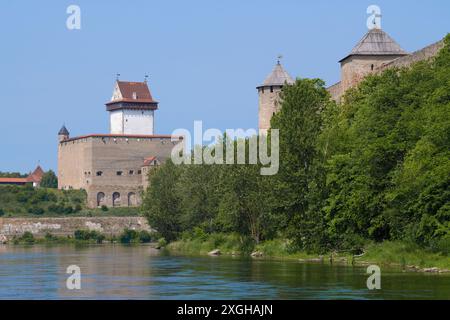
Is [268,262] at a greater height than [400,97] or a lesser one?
lesser

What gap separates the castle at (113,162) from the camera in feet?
329

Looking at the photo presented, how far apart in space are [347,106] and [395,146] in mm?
9980

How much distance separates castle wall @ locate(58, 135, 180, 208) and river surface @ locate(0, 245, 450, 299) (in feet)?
210

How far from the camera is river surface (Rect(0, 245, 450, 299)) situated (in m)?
23.5

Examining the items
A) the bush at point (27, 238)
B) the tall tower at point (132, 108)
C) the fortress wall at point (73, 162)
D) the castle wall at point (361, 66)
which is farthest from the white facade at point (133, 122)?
the castle wall at point (361, 66)

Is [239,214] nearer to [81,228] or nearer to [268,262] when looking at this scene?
[268,262]

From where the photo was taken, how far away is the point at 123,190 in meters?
101

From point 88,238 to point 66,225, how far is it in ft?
9.15

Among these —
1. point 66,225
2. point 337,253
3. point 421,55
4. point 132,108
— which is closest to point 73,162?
point 132,108
